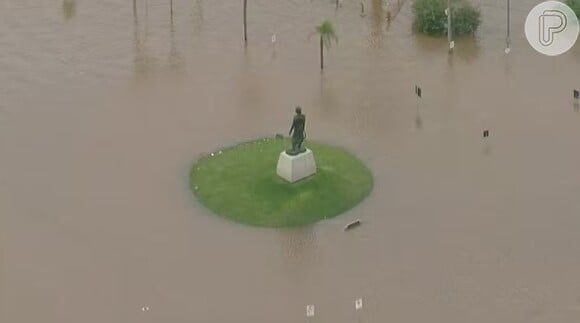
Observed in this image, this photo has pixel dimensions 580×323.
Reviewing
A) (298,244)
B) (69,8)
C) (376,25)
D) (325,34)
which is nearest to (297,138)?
(298,244)

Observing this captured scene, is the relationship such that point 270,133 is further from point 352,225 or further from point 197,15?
point 197,15

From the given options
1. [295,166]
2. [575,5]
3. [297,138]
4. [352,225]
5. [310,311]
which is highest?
[575,5]

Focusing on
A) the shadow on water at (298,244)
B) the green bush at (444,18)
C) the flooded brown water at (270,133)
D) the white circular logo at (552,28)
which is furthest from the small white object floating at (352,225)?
the green bush at (444,18)

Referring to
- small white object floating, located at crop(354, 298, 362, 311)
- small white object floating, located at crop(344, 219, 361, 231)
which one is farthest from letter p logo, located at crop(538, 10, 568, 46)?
small white object floating, located at crop(354, 298, 362, 311)

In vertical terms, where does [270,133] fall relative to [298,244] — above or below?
above

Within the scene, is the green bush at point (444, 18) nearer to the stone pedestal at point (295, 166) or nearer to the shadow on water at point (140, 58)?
the shadow on water at point (140, 58)

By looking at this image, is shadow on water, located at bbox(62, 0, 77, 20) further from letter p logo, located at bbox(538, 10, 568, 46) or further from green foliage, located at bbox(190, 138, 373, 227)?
letter p logo, located at bbox(538, 10, 568, 46)
